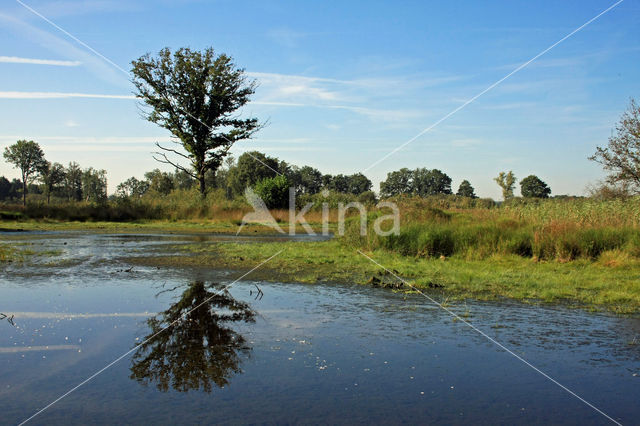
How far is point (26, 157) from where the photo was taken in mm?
79375

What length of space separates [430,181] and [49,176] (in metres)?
64.9

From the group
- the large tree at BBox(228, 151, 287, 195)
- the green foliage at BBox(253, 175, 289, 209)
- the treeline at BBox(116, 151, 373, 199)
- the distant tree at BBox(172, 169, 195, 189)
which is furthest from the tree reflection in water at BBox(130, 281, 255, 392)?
the distant tree at BBox(172, 169, 195, 189)

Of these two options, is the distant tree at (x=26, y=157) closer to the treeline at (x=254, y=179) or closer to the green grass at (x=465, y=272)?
the treeline at (x=254, y=179)

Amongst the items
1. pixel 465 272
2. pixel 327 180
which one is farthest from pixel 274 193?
pixel 327 180

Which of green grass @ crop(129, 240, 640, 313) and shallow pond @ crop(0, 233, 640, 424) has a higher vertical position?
green grass @ crop(129, 240, 640, 313)

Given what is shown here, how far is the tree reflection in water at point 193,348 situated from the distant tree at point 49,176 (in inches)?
3221

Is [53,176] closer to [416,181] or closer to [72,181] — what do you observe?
[72,181]

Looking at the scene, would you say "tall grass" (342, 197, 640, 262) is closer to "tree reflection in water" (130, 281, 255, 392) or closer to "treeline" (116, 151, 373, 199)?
"tree reflection in water" (130, 281, 255, 392)

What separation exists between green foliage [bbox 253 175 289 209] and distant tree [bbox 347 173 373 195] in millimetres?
55428

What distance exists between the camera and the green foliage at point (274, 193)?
41.4 metres

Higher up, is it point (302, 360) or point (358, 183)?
point (358, 183)

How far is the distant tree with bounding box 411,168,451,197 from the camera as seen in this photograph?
309 feet

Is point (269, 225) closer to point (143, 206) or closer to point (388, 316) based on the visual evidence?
point (143, 206)

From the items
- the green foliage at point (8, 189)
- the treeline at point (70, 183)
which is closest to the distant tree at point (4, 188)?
the green foliage at point (8, 189)
